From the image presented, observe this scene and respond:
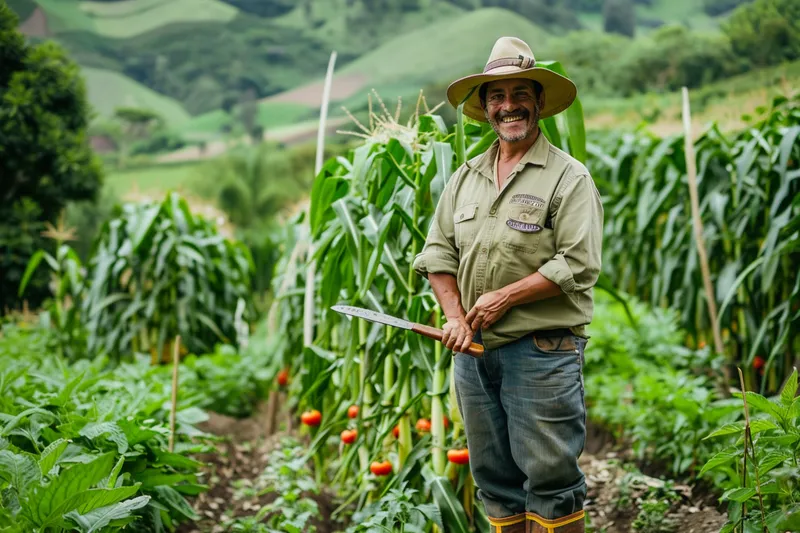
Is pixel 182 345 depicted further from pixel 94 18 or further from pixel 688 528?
pixel 94 18

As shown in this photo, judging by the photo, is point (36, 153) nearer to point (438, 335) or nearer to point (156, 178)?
point (438, 335)

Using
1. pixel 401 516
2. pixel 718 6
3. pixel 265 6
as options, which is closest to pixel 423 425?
pixel 401 516

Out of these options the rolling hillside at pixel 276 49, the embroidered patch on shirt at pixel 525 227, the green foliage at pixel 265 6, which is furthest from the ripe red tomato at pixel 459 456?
the green foliage at pixel 265 6

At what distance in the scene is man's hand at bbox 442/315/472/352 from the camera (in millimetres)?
1928

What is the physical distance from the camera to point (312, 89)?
43.6 feet

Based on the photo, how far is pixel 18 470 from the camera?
5.98 ft

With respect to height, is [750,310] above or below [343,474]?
above

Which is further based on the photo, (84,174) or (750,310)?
(84,174)

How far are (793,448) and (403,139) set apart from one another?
173 cm

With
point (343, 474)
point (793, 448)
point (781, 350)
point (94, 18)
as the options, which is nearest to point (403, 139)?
point (343, 474)

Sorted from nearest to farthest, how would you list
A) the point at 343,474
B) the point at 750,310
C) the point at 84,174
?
the point at 343,474 → the point at 750,310 → the point at 84,174

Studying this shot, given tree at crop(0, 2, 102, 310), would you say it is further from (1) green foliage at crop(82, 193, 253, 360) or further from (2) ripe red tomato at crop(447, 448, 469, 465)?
(2) ripe red tomato at crop(447, 448, 469, 465)

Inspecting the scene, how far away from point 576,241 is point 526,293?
0.19 m

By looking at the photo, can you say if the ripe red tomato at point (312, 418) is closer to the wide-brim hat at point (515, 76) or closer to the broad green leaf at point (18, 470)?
the broad green leaf at point (18, 470)
